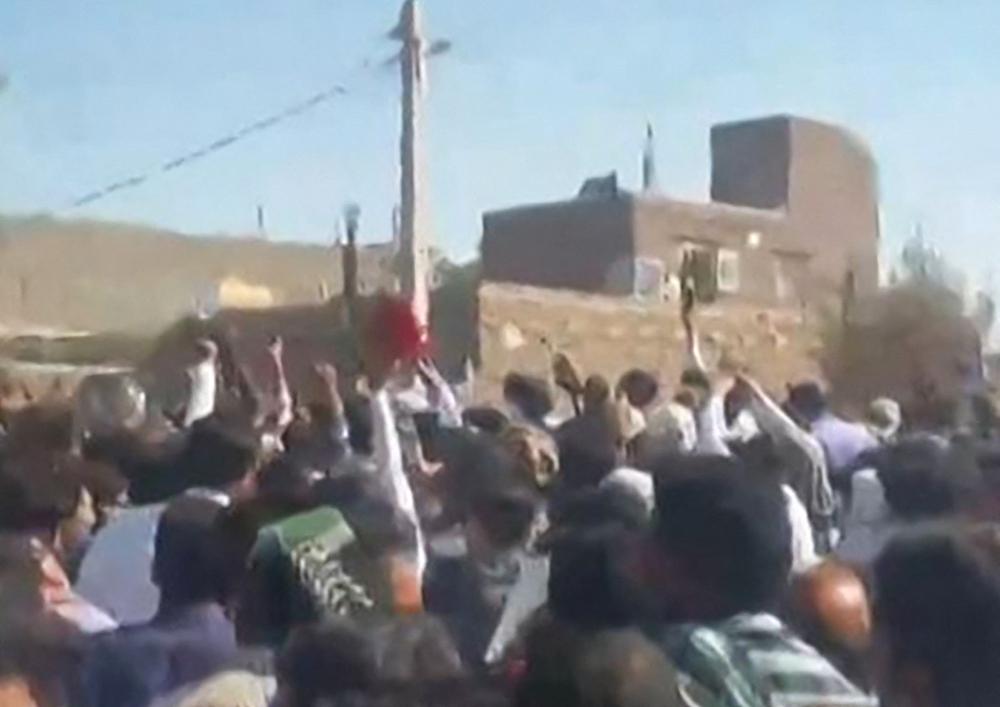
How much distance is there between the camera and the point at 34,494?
656 centimetres

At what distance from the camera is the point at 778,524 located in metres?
4.87

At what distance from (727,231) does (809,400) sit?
A: 108 feet

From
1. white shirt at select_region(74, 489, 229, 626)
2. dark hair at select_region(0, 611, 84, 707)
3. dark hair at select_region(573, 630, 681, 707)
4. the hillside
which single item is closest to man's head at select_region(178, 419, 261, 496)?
white shirt at select_region(74, 489, 229, 626)

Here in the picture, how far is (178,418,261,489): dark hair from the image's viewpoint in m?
6.93

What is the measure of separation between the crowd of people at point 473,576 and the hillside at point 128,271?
168 ft

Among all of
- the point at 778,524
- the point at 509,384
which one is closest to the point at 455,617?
the point at 778,524

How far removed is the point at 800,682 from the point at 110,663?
1.61m

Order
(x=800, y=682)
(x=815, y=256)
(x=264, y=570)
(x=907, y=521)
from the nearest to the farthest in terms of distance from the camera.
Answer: (x=800, y=682), (x=264, y=570), (x=907, y=521), (x=815, y=256)

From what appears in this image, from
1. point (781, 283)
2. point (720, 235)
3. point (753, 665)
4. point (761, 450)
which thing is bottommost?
point (781, 283)

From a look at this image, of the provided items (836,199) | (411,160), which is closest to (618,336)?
(411,160)

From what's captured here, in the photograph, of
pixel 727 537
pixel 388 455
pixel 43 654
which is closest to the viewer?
pixel 727 537

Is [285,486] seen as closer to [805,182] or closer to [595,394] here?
[595,394]

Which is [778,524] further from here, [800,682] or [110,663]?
[110,663]

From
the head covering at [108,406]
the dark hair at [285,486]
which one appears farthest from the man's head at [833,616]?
the head covering at [108,406]
